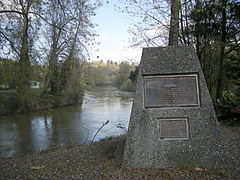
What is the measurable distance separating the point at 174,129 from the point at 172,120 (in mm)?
180

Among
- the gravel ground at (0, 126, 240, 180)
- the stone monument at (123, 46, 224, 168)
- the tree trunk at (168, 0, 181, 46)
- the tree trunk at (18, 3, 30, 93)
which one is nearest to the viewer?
the gravel ground at (0, 126, 240, 180)

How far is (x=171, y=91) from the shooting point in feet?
14.1

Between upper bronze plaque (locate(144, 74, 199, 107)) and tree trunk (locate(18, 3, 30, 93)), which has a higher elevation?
tree trunk (locate(18, 3, 30, 93))

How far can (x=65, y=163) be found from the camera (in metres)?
4.53

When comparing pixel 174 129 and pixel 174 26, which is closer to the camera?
pixel 174 129

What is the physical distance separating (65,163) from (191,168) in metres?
2.58

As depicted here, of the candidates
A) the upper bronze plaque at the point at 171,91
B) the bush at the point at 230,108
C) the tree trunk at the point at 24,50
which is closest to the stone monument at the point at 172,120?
the upper bronze plaque at the point at 171,91

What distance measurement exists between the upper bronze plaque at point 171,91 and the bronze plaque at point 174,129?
339 millimetres

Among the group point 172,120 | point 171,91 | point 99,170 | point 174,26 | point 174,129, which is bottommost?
point 99,170

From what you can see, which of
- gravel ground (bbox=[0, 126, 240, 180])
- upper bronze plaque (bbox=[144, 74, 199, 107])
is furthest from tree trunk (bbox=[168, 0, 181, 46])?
gravel ground (bbox=[0, 126, 240, 180])

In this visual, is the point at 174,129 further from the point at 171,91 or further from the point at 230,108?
the point at 230,108

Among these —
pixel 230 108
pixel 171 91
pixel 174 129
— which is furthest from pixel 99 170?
pixel 230 108

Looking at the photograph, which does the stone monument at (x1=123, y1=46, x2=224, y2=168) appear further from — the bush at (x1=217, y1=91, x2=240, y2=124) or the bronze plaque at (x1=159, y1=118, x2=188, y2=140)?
the bush at (x1=217, y1=91, x2=240, y2=124)

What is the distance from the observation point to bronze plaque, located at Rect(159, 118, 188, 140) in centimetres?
416
